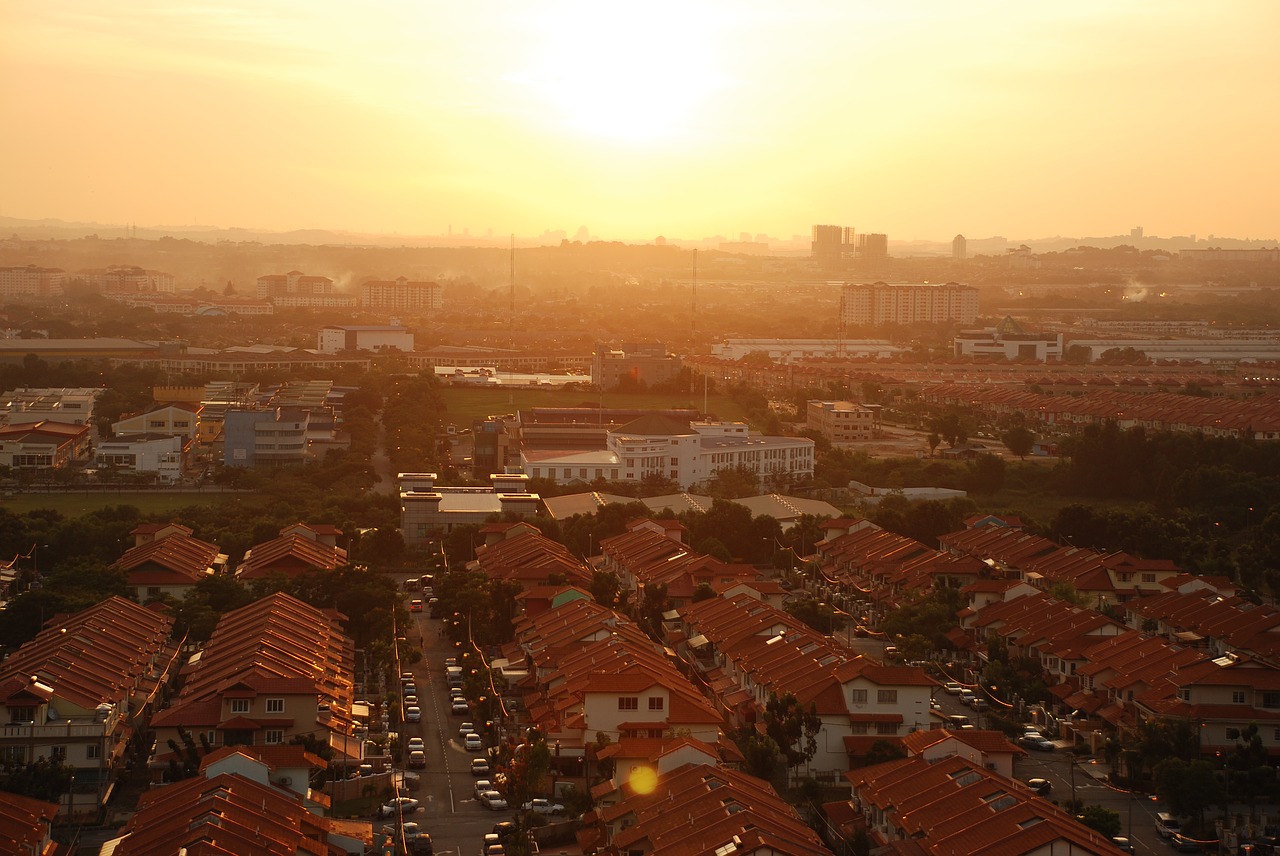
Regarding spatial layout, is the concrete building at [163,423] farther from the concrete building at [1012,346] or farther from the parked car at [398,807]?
the concrete building at [1012,346]

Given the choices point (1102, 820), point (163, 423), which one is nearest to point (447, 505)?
point (163, 423)

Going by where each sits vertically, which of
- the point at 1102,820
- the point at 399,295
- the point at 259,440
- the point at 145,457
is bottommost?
the point at 399,295

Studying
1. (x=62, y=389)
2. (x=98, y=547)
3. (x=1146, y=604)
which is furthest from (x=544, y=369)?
(x=1146, y=604)

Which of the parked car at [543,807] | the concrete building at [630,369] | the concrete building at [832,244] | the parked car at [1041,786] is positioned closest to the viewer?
the parked car at [543,807]

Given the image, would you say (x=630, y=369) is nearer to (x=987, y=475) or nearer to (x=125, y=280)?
(x=987, y=475)

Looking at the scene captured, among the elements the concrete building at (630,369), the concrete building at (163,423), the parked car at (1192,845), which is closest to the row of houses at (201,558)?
the parked car at (1192,845)

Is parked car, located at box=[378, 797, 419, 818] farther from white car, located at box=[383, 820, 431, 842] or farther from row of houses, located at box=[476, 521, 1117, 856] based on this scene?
row of houses, located at box=[476, 521, 1117, 856]

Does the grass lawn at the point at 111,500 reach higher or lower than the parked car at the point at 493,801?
lower
